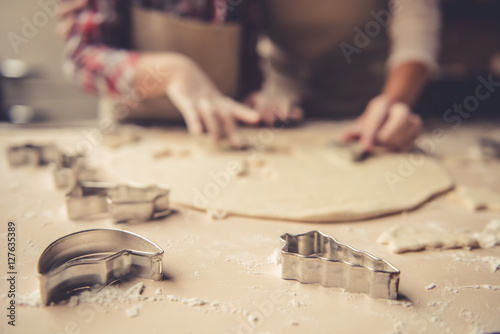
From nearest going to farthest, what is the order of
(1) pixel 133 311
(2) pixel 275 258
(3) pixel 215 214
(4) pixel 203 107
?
(1) pixel 133 311 → (2) pixel 275 258 → (3) pixel 215 214 → (4) pixel 203 107

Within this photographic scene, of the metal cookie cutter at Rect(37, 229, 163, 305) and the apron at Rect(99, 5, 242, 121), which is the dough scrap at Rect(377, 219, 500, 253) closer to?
the metal cookie cutter at Rect(37, 229, 163, 305)

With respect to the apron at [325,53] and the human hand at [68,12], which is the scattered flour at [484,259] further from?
the human hand at [68,12]

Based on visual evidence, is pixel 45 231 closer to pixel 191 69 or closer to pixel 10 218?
pixel 10 218

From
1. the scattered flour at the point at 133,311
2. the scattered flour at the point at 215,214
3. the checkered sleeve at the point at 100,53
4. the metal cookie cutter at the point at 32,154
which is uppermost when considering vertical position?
the checkered sleeve at the point at 100,53

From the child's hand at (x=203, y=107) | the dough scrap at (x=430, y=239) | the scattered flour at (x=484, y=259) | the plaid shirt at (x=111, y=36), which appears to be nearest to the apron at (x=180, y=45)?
the plaid shirt at (x=111, y=36)

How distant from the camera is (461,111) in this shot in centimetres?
212

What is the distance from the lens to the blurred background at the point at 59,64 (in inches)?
87.8

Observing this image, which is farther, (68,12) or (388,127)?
(68,12)

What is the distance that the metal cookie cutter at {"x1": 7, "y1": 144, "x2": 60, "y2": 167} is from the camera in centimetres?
121

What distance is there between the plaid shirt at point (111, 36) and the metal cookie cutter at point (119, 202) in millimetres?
657

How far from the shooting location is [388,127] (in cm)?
138

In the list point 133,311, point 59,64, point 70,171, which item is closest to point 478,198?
point 133,311

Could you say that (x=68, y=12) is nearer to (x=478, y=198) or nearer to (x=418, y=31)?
(x=418, y=31)

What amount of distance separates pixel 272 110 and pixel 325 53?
500 millimetres
